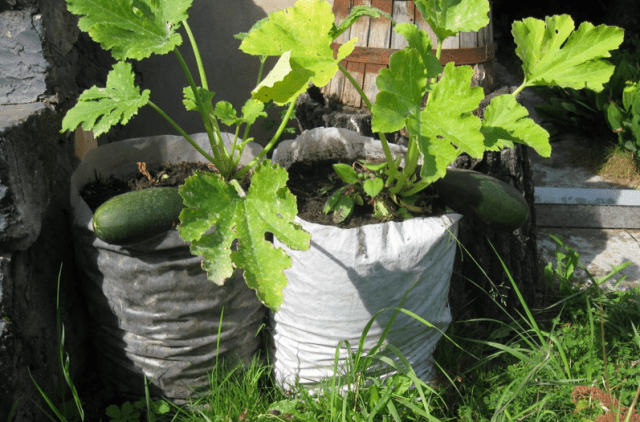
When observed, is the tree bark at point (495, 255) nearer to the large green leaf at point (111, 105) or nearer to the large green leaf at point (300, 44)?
the large green leaf at point (300, 44)

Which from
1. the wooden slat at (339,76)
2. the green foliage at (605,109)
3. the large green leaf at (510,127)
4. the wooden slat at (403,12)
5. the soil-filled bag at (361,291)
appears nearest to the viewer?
the large green leaf at (510,127)

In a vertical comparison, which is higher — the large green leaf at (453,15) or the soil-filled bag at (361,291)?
the large green leaf at (453,15)

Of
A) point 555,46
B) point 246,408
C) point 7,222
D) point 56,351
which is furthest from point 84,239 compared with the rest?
point 555,46

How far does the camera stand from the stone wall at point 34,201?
153 cm

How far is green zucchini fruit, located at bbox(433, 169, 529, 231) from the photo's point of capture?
1.65 metres

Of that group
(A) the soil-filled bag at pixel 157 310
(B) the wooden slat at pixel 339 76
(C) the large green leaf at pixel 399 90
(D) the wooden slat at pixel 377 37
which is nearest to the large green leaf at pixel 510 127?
(C) the large green leaf at pixel 399 90

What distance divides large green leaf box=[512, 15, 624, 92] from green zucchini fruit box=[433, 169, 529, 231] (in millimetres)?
349

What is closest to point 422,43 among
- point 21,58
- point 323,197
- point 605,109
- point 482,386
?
point 323,197

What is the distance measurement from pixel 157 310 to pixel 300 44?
1.00 metres

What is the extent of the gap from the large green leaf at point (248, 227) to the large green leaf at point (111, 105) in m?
0.34

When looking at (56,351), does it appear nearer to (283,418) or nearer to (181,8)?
(283,418)

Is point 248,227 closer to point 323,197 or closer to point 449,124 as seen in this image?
point 323,197

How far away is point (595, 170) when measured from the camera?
3553mm

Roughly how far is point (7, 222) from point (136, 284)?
16.8 inches
